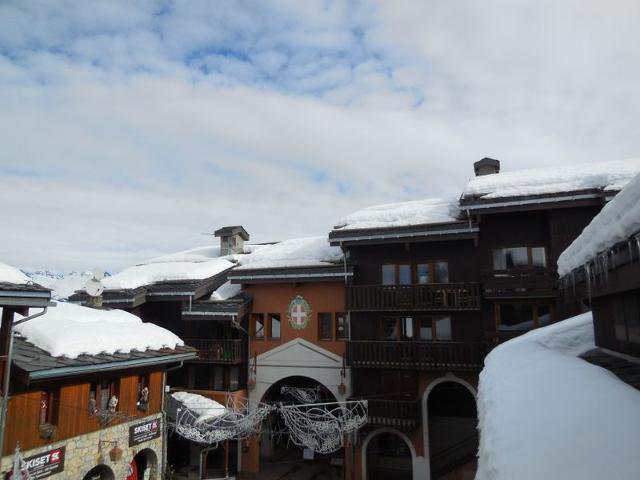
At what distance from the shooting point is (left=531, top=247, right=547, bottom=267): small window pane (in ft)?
60.1

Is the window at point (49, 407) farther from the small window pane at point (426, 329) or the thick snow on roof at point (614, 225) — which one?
the small window pane at point (426, 329)

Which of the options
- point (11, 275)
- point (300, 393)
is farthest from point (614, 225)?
point (300, 393)

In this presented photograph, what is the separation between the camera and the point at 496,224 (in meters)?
19.1

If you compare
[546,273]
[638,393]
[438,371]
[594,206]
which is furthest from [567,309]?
[638,393]

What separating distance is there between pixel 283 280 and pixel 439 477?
456 inches

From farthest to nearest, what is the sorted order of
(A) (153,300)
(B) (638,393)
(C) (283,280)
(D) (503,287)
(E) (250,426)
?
(A) (153,300), (C) (283,280), (E) (250,426), (D) (503,287), (B) (638,393)

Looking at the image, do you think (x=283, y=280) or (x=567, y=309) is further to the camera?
(x=283, y=280)

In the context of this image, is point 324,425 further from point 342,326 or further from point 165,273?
point 165,273

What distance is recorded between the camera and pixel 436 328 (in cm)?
1983

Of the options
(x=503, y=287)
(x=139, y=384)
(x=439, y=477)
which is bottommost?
(x=439, y=477)

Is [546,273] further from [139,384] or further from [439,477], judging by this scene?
[139,384]

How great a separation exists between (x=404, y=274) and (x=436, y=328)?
284 centimetres

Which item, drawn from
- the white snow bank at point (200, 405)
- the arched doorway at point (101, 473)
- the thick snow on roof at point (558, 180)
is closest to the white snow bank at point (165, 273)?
the white snow bank at point (200, 405)

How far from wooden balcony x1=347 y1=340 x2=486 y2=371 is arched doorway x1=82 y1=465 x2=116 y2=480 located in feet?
33.2
